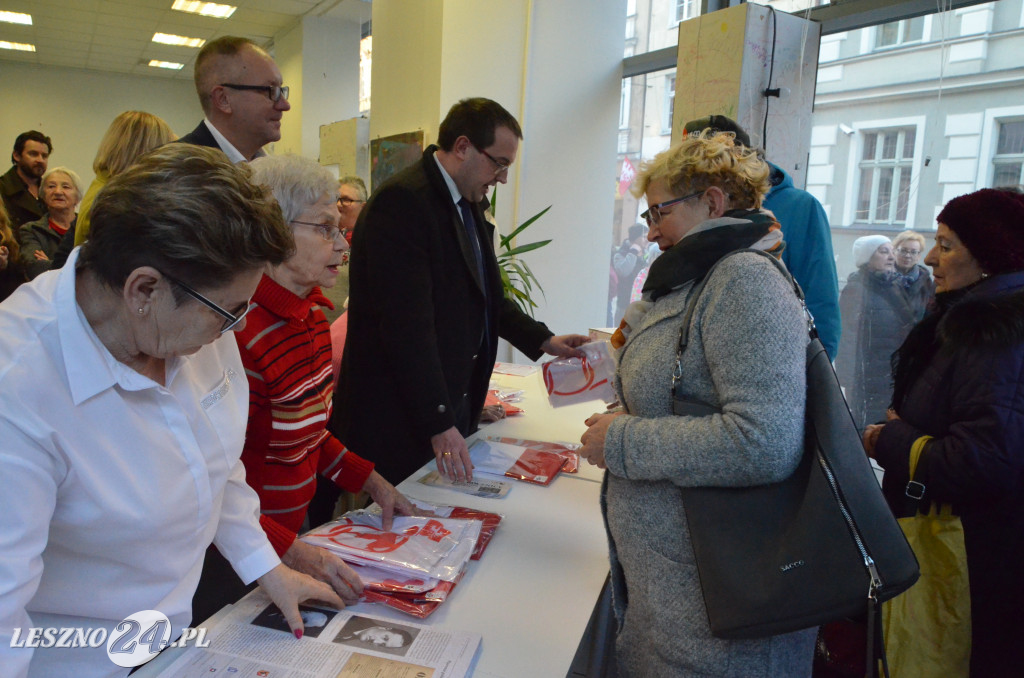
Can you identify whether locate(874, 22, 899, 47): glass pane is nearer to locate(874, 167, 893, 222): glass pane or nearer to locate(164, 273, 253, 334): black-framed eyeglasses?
locate(874, 167, 893, 222): glass pane

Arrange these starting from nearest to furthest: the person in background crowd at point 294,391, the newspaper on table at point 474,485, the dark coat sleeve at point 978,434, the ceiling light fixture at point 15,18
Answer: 1. the person in background crowd at point 294,391
2. the dark coat sleeve at point 978,434
3. the newspaper on table at point 474,485
4. the ceiling light fixture at point 15,18

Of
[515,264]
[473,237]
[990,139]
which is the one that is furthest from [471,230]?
[990,139]

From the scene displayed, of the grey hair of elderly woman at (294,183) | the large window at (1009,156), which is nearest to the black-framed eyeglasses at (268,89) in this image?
the grey hair of elderly woman at (294,183)

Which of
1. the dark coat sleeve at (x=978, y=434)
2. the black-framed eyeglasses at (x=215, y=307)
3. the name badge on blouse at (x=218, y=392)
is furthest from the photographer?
the dark coat sleeve at (x=978, y=434)

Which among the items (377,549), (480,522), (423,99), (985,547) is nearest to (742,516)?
(480,522)

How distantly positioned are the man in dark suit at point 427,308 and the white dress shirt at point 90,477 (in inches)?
30.3

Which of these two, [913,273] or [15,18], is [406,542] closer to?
[913,273]

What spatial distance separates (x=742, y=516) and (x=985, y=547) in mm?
1030

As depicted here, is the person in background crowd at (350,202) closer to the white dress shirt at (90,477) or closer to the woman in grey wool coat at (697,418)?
the woman in grey wool coat at (697,418)

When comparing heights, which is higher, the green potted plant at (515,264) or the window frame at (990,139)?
the window frame at (990,139)

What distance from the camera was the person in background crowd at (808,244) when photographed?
2.36 meters

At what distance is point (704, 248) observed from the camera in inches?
47.8

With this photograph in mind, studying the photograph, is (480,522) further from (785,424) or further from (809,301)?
(809,301)

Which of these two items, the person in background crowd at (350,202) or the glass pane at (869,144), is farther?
the person in background crowd at (350,202)
